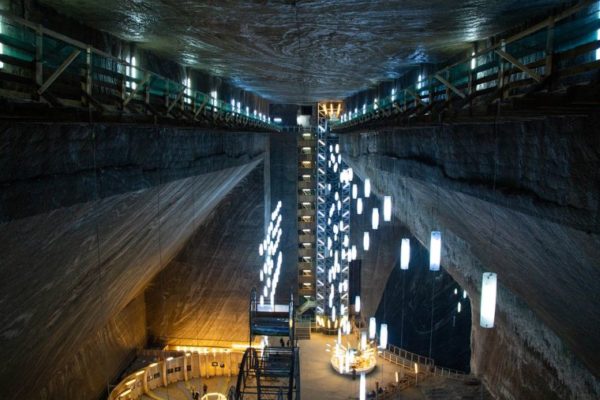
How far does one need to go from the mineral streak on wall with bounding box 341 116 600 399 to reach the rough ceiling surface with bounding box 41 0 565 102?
1737 mm

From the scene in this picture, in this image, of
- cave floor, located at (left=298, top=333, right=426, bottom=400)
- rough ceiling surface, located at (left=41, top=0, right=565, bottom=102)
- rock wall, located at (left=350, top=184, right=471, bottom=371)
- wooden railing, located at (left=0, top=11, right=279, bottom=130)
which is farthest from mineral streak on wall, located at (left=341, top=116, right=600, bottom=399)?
rock wall, located at (left=350, top=184, right=471, bottom=371)

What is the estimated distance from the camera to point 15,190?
13.1 ft

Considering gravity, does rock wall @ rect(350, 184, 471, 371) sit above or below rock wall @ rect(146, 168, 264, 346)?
below

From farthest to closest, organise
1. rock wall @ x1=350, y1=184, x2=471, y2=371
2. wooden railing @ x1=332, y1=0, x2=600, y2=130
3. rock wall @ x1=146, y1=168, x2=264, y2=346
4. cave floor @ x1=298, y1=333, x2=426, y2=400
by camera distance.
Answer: rock wall @ x1=350, y1=184, x2=471, y2=371
rock wall @ x1=146, y1=168, x2=264, y2=346
cave floor @ x1=298, y1=333, x2=426, y2=400
wooden railing @ x1=332, y1=0, x2=600, y2=130

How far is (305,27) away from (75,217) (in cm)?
496

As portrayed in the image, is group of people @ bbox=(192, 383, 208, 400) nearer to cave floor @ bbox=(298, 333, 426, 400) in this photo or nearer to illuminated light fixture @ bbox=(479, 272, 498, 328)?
cave floor @ bbox=(298, 333, 426, 400)

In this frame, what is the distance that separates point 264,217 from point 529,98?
721 inches

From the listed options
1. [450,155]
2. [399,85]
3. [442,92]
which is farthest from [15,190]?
[399,85]

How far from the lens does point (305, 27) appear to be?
8.20m

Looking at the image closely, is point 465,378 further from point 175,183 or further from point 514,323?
point 175,183

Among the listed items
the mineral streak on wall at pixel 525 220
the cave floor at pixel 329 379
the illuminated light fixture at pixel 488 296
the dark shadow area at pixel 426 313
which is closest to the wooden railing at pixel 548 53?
the mineral streak on wall at pixel 525 220

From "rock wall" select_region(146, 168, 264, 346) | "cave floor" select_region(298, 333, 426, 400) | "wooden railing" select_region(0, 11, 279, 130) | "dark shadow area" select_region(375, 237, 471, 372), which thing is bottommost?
"dark shadow area" select_region(375, 237, 471, 372)

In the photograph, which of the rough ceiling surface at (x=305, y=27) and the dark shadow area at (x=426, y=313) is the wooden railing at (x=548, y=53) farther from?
the dark shadow area at (x=426, y=313)

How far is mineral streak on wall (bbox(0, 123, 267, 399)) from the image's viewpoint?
4270mm
